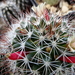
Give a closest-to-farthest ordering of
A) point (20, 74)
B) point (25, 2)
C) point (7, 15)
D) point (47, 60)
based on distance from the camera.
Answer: point (47, 60), point (20, 74), point (7, 15), point (25, 2)

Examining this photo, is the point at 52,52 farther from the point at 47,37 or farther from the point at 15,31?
the point at 15,31

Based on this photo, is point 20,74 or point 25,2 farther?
point 25,2

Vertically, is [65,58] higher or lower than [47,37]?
lower

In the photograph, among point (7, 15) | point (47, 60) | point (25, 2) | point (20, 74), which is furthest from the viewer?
point (25, 2)

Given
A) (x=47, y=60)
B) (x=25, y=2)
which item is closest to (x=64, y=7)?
(x=25, y=2)

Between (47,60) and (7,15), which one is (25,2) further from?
(47,60)

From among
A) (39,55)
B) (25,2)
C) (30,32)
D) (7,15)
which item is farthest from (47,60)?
(25,2)

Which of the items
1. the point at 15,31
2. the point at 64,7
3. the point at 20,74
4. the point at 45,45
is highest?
the point at 64,7
